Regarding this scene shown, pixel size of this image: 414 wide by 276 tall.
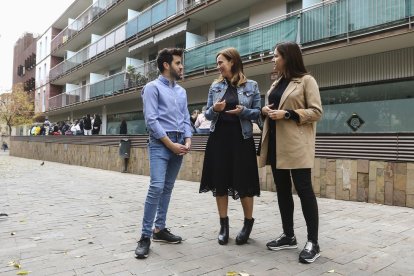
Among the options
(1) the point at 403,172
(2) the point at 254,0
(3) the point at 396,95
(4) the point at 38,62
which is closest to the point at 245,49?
(2) the point at 254,0

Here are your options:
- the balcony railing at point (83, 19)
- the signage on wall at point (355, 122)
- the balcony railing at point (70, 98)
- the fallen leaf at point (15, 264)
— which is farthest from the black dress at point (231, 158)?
the balcony railing at point (70, 98)

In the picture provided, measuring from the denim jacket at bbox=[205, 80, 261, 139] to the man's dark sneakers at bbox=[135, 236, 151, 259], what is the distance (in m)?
1.26

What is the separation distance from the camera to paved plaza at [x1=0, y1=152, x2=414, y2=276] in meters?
3.25

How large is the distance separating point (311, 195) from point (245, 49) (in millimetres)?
10768

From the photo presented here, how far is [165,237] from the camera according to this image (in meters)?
4.03

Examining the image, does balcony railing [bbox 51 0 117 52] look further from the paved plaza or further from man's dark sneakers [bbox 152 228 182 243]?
man's dark sneakers [bbox 152 228 182 243]

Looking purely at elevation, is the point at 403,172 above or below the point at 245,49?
below

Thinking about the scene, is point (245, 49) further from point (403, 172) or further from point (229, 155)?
point (229, 155)

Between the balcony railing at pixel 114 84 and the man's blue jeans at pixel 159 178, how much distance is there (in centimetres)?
1551

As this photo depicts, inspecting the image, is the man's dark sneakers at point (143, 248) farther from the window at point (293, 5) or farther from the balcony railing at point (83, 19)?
the balcony railing at point (83, 19)

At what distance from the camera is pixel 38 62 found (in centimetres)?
4559

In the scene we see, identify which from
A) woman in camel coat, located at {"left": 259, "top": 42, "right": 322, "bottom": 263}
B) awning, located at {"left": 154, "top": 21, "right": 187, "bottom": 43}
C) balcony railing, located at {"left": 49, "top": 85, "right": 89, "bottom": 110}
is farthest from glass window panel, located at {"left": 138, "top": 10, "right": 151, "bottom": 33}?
woman in camel coat, located at {"left": 259, "top": 42, "right": 322, "bottom": 263}

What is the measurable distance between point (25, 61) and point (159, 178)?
5497 centimetres

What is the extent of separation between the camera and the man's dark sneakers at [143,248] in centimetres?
349
